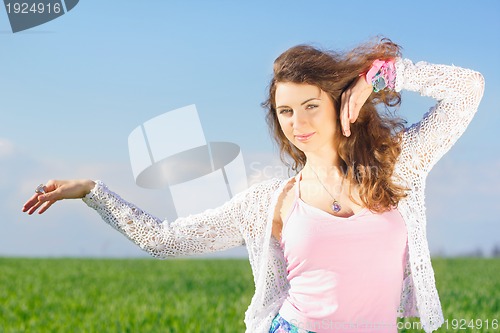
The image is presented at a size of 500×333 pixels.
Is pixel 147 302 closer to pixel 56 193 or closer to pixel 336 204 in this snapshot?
pixel 56 193

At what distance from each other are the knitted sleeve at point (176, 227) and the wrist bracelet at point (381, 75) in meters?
0.72

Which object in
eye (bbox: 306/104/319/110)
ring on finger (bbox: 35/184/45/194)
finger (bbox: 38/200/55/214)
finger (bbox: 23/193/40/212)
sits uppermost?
eye (bbox: 306/104/319/110)

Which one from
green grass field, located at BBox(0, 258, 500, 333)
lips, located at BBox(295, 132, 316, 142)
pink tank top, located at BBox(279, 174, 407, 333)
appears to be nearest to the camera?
pink tank top, located at BBox(279, 174, 407, 333)

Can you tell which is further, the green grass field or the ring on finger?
the green grass field

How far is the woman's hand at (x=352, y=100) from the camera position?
2658mm

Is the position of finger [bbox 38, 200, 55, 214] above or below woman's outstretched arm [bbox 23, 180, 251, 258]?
above

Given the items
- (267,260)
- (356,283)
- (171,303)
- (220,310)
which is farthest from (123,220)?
(171,303)

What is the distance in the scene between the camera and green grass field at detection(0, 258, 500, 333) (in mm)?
5883

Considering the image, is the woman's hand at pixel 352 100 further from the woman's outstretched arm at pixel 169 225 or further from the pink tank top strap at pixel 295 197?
the woman's outstretched arm at pixel 169 225

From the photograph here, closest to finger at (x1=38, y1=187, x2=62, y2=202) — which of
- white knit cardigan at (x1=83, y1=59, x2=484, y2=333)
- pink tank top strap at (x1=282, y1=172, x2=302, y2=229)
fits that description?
white knit cardigan at (x1=83, y1=59, x2=484, y2=333)

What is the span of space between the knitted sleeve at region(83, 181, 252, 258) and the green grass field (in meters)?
2.57

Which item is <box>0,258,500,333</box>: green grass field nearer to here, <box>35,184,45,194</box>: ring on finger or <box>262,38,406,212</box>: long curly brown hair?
<box>262,38,406,212</box>: long curly brown hair

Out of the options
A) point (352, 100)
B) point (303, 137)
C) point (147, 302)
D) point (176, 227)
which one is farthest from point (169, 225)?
point (147, 302)

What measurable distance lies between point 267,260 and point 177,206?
2.45ft
